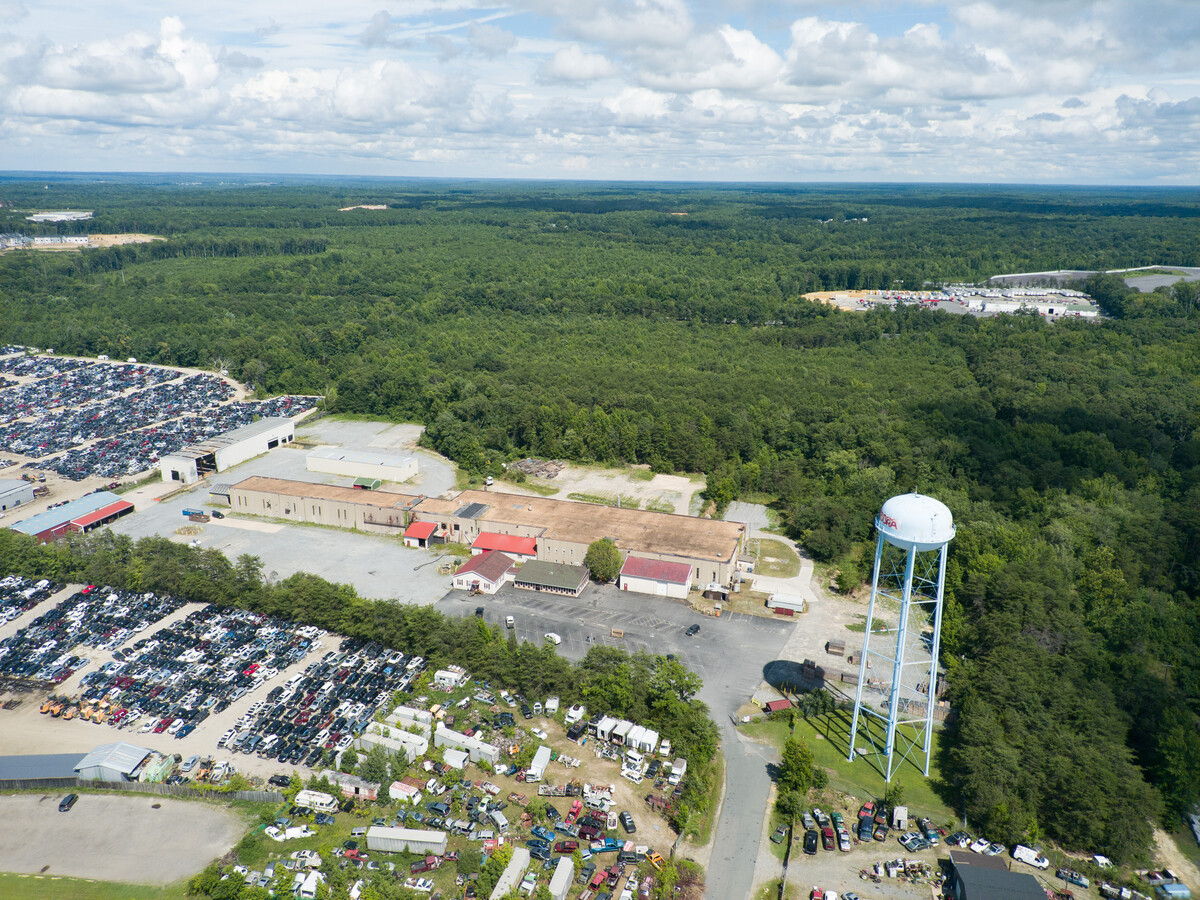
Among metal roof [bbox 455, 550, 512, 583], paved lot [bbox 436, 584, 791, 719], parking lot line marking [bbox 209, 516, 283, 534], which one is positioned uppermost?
metal roof [bbox 455, 550, 512, 583]

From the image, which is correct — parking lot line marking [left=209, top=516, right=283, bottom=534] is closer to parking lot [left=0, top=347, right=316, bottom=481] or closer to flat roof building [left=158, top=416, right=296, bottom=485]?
flat roof building [left=158, top=416, right=296, bottom=485]

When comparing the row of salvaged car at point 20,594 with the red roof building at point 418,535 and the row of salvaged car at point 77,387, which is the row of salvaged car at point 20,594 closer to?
the red roof building at point 418,535

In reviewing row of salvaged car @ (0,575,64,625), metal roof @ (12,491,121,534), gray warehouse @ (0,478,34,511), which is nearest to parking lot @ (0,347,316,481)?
gray warehouse @ (0,478,34,511)

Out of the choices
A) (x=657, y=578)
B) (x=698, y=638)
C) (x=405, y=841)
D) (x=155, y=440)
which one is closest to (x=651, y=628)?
(x=698, y=638)

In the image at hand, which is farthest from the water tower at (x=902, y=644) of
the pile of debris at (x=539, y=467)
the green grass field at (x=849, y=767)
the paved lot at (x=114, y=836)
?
the pile of debris at (x=539, y=467)

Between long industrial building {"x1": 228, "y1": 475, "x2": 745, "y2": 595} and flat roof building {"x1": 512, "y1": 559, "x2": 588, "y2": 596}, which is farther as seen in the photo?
long industrial building {"x1": 228, "y1": 475, "x2": 745, "y2": 595}

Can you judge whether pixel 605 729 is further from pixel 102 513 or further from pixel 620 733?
pixel 102 513

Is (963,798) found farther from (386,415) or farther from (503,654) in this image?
(386,415)
